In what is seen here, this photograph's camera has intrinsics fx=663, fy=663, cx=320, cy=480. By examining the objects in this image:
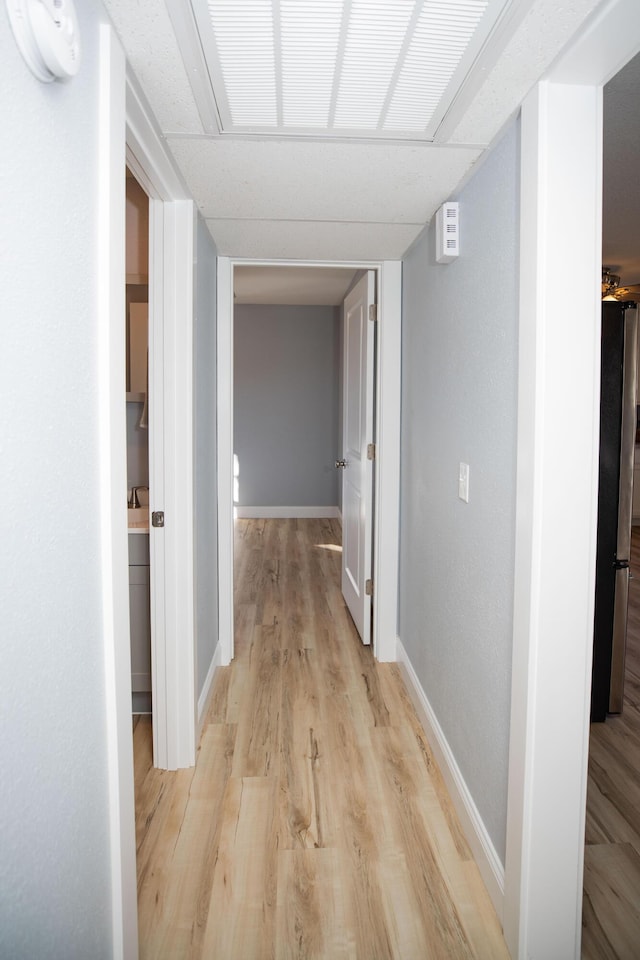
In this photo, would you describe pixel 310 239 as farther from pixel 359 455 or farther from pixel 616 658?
pixel 616 658

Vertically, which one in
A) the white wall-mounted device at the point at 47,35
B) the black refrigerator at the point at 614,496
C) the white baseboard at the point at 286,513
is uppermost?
the white wall-mounted device at the point at 47,35

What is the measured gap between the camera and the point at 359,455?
12.5 ft

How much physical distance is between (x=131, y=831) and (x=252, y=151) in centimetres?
175

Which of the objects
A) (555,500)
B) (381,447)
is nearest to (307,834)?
(555,500)

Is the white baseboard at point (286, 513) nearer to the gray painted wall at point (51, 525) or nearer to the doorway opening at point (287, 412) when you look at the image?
the doorway opening at point (287, 412)

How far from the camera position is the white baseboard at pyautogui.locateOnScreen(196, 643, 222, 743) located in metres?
2.69

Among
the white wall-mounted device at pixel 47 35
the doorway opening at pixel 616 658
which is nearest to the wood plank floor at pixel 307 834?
the doorway opening at pixel 616 658

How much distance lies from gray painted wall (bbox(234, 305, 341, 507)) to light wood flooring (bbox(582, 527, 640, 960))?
491 centimetres

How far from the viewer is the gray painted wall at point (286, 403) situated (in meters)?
7.38

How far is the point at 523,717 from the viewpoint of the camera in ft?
5.14

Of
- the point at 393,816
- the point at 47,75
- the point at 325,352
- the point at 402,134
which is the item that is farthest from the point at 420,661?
the point at 325,352

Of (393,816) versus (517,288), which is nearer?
(517,288)

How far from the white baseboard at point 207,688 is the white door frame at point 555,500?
1424 mm

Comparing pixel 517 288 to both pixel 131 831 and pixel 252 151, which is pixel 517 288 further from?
pixel 131 831
